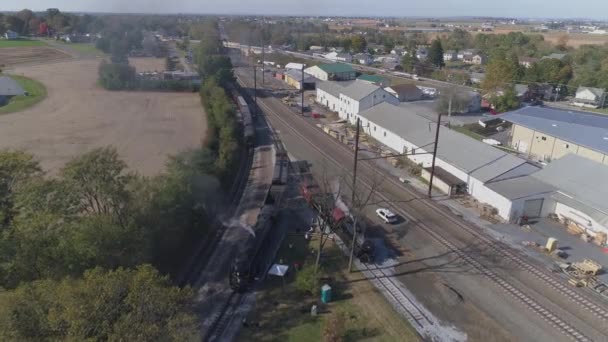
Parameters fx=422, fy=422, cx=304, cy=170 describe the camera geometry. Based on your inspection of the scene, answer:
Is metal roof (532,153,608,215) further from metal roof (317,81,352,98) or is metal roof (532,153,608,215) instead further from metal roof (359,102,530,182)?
metal roof (317,81,352,98)

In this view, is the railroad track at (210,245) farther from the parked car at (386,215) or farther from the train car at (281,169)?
the parked car at (386,215)

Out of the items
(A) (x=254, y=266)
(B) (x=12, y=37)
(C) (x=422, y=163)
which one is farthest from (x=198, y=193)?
(B) (x=12, y=37)

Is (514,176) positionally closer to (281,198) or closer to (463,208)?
(463,208)

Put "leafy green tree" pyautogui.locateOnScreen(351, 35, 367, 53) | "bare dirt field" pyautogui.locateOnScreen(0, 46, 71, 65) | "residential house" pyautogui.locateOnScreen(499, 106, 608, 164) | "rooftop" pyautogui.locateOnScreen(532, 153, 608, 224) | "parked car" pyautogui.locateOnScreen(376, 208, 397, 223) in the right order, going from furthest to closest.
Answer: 1. "leafy green tree" pyautogui.locateOnScreen(351, 35, 367, 53)
2. "bare dirt field" pyautogui.locateOnScreen(0, 46, 71, 65)
3. "residential house" pyautogui.locateOnScreen(499, 106, 608, 164)
4. "parked car" pyautogui.locateOnScreen(376, 208, 397, 223)
5. "rooftop" pyautogui.locateOnScreen(532, 153, 608, 224)

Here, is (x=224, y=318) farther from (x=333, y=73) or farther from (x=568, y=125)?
(x=333, y=73)

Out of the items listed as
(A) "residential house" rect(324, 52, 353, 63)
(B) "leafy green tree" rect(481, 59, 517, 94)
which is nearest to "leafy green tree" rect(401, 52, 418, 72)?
(A) "residential house" rect(324, 52, 353, 63)

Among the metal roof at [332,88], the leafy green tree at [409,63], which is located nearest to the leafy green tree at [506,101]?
the metal roof at [332,88]
